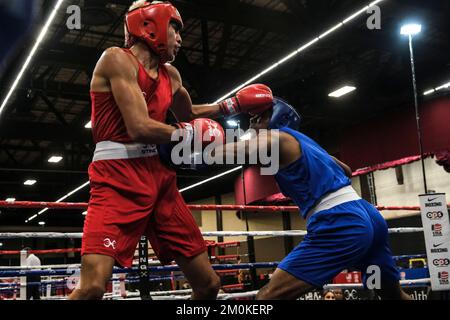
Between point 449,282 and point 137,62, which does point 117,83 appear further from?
point 449,282

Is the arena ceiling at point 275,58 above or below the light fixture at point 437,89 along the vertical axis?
above

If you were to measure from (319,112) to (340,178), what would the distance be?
7.35m

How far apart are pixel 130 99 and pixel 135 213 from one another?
0.40 meters

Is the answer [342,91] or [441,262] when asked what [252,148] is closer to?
[441,262]

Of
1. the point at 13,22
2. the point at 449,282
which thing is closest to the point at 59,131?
the point at 449,282

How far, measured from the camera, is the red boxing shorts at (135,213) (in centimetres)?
170

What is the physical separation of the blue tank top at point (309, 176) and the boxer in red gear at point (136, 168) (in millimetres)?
447

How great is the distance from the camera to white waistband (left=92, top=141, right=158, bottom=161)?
1.84 m

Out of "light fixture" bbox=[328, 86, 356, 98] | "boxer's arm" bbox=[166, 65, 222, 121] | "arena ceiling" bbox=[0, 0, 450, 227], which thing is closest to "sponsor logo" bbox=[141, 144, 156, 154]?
"boxer's arm" bbox=[166, 65, 222, 121]

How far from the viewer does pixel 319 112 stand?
9.27 metres

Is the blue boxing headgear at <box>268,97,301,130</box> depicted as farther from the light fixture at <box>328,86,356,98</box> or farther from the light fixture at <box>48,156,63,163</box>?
the light fixture at <box>48,156,63,163</box>

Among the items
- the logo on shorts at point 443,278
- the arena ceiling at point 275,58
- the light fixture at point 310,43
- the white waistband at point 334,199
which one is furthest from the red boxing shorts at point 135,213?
the light fixture at point 310,43

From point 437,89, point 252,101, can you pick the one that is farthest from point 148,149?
point 437,89

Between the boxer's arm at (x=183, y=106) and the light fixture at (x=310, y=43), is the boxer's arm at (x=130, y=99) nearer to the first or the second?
the boxer's arm at (x=183, y=106)
